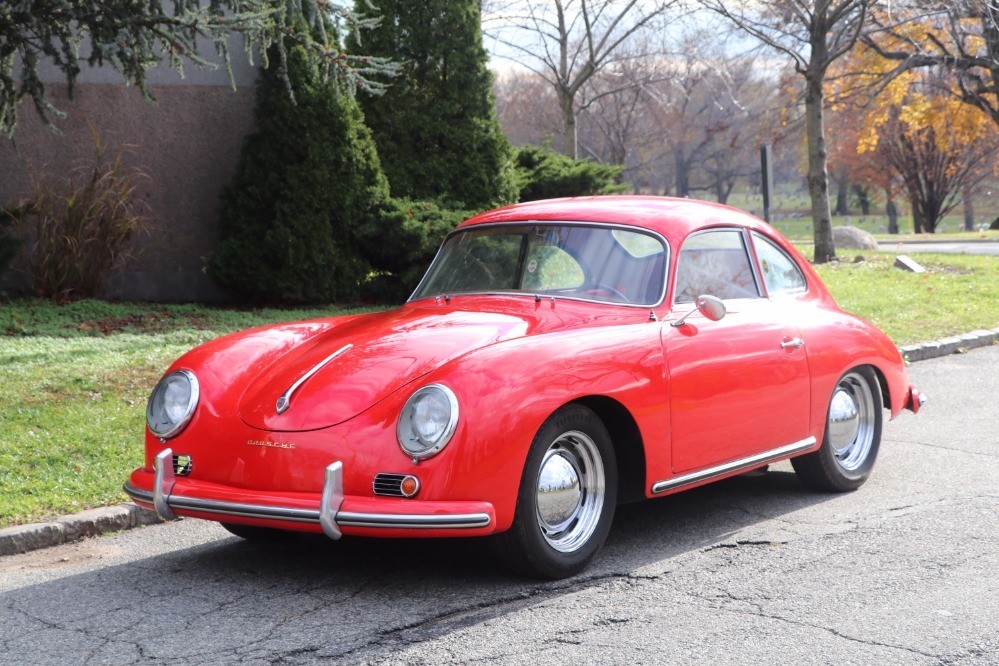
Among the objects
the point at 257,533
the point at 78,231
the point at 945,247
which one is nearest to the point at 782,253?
the point at 257,533

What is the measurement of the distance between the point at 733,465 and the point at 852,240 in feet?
77.7

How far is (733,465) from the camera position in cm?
529

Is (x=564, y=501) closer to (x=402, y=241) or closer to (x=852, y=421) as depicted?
(x=852, y=421)

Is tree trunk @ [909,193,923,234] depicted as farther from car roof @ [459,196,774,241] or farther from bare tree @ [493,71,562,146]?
car roof @ [459,196,774,241]

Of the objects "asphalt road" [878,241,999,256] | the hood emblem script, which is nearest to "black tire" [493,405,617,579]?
the hood emblem script

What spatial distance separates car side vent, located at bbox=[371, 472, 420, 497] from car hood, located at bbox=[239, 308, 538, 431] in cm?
30

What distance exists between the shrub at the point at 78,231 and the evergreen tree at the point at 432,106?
131 inches

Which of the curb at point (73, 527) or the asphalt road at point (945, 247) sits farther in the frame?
the asphalt road at point (945, 247)

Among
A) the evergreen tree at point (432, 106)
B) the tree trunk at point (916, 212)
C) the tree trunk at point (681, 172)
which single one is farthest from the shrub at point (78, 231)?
the tree trunk at point (681, 172)

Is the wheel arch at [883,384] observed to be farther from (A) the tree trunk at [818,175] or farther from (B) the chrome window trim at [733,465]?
(A) the tree trunk at [818,175]

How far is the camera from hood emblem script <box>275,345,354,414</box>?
450 cm

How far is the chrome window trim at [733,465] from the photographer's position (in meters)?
4.96

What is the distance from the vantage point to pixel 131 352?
30.9 feet

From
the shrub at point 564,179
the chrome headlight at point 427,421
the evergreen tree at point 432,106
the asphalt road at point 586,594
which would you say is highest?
the evergreen tree at point 432,106
